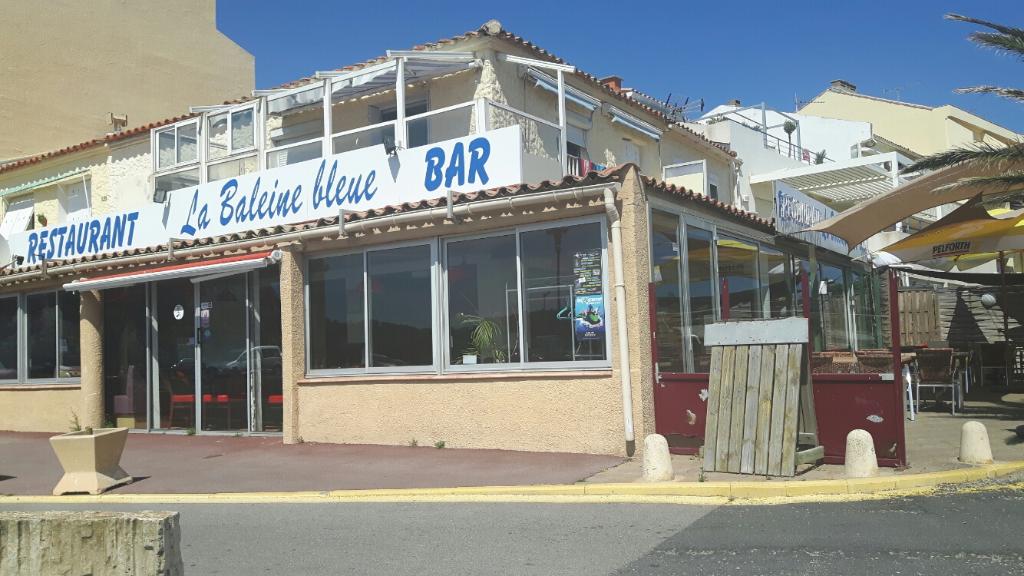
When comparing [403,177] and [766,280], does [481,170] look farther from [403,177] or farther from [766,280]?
[766,280]

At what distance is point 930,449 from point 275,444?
848 centimetres

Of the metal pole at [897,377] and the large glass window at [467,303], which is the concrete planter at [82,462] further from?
the metal pole at [897,377]

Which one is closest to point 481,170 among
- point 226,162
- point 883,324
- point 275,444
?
point 275,444

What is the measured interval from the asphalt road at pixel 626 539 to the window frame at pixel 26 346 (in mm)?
10194

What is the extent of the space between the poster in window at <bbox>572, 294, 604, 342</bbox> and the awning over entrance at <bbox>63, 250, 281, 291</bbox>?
479 cm

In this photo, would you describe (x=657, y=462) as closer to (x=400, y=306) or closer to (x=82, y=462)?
(x=400, y=306)

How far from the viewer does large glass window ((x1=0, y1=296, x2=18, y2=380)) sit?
17125mm

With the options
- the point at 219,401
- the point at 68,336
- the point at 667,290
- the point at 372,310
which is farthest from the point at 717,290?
the point at 68,336

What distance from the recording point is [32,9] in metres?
23.8

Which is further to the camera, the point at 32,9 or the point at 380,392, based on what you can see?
the point at 32,9

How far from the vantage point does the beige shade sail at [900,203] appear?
11336mm

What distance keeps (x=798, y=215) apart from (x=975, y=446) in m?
6.59

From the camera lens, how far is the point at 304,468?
33.9 ft

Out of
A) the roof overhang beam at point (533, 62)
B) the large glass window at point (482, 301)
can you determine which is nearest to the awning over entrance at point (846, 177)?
the roof overhang beam at point (533, 62)
